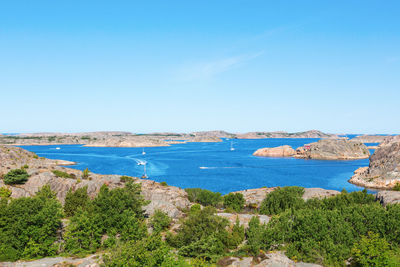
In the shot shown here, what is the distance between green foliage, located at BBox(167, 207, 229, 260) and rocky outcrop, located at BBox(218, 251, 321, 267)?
1.52m

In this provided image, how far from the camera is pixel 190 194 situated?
58.3 metres

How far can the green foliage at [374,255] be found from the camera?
2047 centimetres

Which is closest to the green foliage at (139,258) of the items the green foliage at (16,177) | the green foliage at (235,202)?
the green foliage at (235,202)

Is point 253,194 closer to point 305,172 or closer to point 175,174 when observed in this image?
point 175,174

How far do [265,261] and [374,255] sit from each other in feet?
27.6

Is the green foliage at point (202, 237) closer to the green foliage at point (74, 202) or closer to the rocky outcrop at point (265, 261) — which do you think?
the rocky outcrop at point (265, 261)

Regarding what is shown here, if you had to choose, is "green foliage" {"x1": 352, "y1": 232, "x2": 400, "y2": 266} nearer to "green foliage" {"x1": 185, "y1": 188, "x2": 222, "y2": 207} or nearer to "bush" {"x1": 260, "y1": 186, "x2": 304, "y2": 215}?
"bush" {"x1": 260, "y1": 186, "x2": 304, "y2": 215}

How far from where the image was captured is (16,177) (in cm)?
4306

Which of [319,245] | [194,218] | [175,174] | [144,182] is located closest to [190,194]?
[144,182]

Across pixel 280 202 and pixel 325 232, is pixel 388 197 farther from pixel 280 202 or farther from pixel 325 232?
pixel 325 232

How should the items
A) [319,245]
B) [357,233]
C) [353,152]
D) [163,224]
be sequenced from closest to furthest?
[319,245], [357,233], [163,224], [353,152]

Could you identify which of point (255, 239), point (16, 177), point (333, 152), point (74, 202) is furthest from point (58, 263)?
point (333, 152)

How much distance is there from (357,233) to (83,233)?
27068 mm

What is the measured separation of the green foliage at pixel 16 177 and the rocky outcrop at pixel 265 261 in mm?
37154
